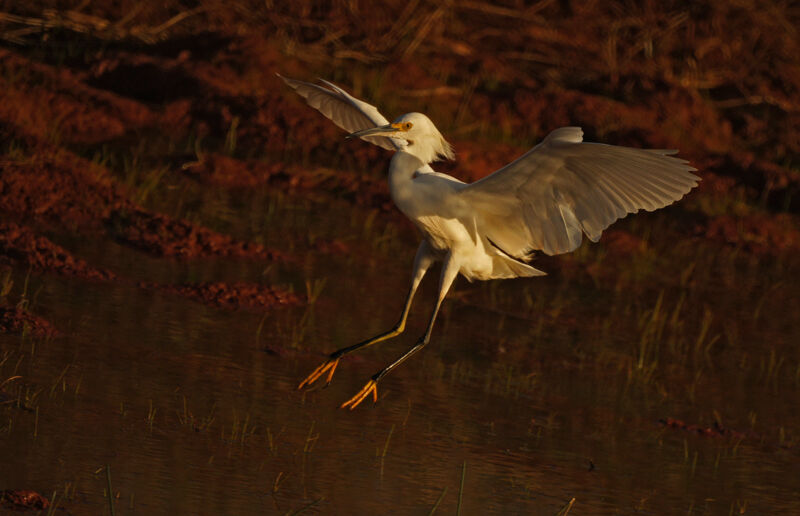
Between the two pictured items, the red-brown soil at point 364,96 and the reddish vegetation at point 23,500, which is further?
the red-brown soil at point 364,96

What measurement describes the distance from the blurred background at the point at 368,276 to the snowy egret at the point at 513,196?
0.61m

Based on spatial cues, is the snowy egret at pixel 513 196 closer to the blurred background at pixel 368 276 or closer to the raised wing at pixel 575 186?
the raised wing at pixel 575 186

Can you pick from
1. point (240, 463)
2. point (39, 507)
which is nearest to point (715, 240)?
point (240, 463)

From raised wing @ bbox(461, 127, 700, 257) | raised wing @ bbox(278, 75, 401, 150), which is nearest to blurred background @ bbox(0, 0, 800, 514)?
raised wing @ bbox(461, 127, 700, 257)

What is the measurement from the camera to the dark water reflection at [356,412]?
4.30m

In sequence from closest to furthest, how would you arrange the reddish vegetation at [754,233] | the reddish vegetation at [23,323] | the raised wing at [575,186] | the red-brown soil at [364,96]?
the raised wing at [575,186], the reddish vegetation at [23,323], the red-brown soil at [364,96], the reddish vegetation at [754,233]

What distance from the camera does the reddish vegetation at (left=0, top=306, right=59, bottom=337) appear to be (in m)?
5.31

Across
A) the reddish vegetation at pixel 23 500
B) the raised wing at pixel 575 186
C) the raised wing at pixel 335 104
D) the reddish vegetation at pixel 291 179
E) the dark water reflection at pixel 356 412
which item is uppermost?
the raised wing at pixel 335 104

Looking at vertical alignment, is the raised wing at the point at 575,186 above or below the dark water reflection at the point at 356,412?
above

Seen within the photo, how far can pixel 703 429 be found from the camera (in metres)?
5.90

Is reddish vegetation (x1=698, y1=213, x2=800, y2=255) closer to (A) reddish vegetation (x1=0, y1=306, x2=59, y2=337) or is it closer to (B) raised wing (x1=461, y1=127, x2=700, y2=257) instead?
(B) raised wing (x1=461, y1=127, x2=700, y2=257)

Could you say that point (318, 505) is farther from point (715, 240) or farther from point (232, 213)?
point (715, 240)

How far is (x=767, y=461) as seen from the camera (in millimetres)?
5621

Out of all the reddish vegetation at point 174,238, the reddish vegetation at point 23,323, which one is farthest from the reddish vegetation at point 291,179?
the reddish vegetation at point 23,323
